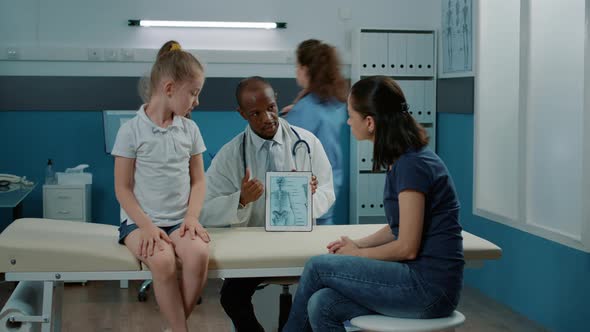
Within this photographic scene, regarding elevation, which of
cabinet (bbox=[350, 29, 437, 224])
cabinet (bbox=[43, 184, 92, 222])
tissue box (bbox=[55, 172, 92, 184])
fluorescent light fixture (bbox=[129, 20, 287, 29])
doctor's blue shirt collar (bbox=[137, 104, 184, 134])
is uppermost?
fluorescent light fixture (bbox=[129, 20, 287, 29])

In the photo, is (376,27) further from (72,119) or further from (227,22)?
(72,119)

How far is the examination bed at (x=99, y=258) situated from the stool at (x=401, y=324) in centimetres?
30

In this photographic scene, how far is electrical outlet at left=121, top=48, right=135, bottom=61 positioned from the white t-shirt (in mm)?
2736

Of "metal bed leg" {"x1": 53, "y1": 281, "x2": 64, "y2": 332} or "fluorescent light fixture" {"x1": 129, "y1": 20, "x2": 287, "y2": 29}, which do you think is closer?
"metal bed leg" {"x1": 53, "y1": 281, "x2": 64, "y2": 332}

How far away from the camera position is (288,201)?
2758mm

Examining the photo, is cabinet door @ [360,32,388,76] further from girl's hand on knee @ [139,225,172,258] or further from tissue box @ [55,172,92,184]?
girl's hand on knee @ [139,225,172,258]

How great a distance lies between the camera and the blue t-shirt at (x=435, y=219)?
2.21m

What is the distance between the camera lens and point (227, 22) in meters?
5.30

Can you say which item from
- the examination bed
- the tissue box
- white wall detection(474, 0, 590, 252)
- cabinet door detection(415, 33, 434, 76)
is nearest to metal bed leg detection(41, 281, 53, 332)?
the examination bed

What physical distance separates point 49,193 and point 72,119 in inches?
26.8

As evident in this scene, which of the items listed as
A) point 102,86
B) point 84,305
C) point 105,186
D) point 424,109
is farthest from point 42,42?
point 424,109

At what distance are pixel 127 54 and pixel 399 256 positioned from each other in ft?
11.1

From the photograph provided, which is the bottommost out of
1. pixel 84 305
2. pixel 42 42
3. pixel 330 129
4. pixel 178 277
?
pixel 84 305

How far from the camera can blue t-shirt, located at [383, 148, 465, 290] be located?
2.21 meters
